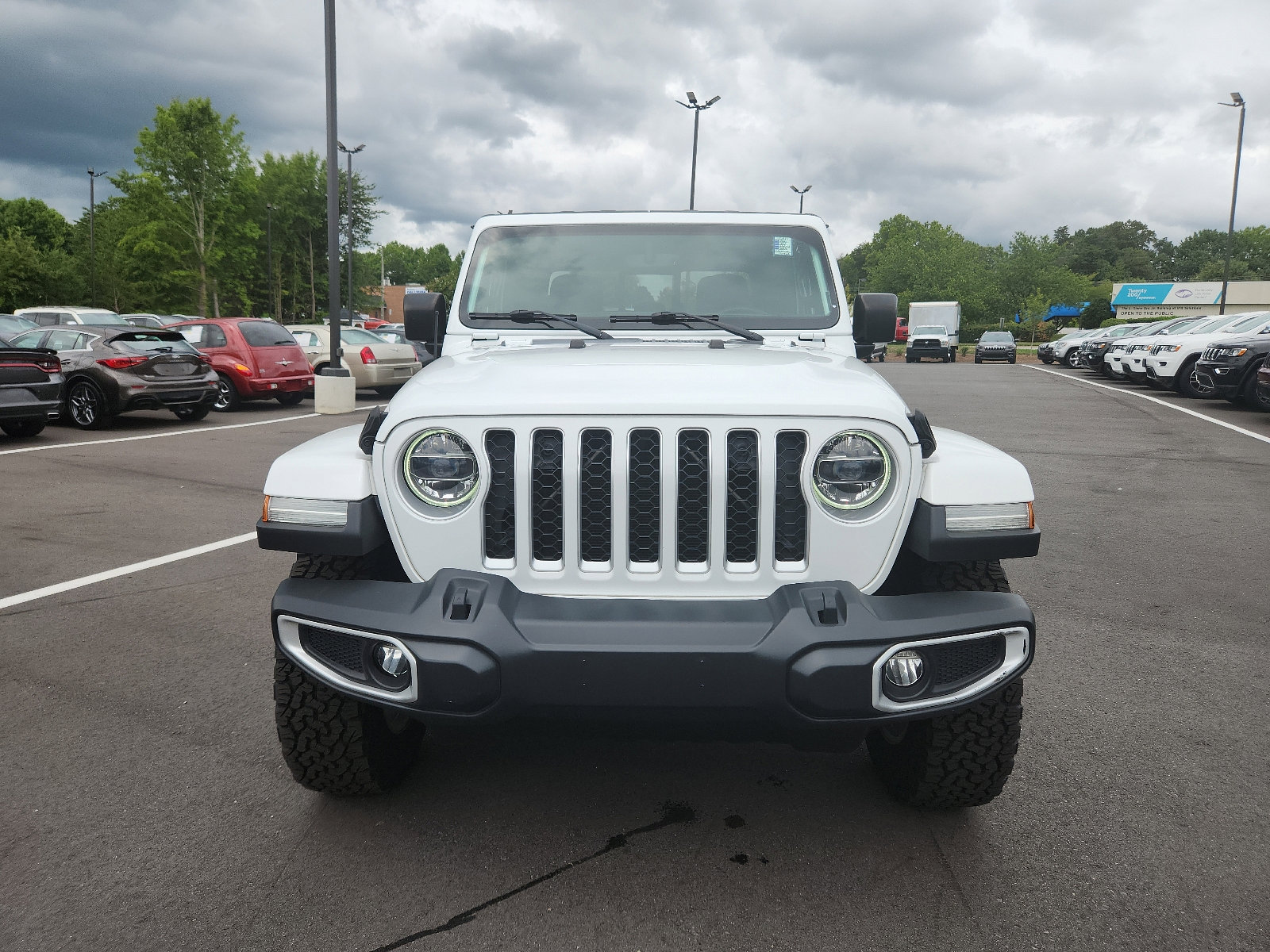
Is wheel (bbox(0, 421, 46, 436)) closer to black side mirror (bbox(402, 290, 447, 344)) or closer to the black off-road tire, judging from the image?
black side mirror (bbox(402, 290, 447, 344))

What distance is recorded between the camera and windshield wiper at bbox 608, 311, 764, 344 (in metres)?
3.79

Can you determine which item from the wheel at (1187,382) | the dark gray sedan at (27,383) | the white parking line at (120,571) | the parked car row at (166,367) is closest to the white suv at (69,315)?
the parked car row at (166,367)

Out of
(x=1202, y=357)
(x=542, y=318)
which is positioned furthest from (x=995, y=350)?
(x=542, y=318)

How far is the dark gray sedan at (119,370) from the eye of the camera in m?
13.0

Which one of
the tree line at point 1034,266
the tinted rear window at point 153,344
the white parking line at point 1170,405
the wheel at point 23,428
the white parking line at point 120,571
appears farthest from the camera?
the tree line at point 1034,266

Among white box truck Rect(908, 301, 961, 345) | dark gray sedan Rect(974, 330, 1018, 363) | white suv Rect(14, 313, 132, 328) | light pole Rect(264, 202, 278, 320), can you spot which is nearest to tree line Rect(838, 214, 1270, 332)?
white box truck Rect(908, 301, 961, 345)

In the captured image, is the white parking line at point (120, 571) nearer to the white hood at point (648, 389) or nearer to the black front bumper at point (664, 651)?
the white hood at point (648, 389)

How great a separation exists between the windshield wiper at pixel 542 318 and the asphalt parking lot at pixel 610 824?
1497mm

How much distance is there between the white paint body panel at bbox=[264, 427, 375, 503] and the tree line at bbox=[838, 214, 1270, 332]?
3295 inches

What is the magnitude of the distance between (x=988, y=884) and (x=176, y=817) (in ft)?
7.25

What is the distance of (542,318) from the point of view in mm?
3932

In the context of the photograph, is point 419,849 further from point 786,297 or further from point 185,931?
point 786,297

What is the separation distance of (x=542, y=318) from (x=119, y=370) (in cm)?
1114

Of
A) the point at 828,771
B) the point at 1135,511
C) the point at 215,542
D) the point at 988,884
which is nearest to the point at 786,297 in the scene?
the point at 828,771
